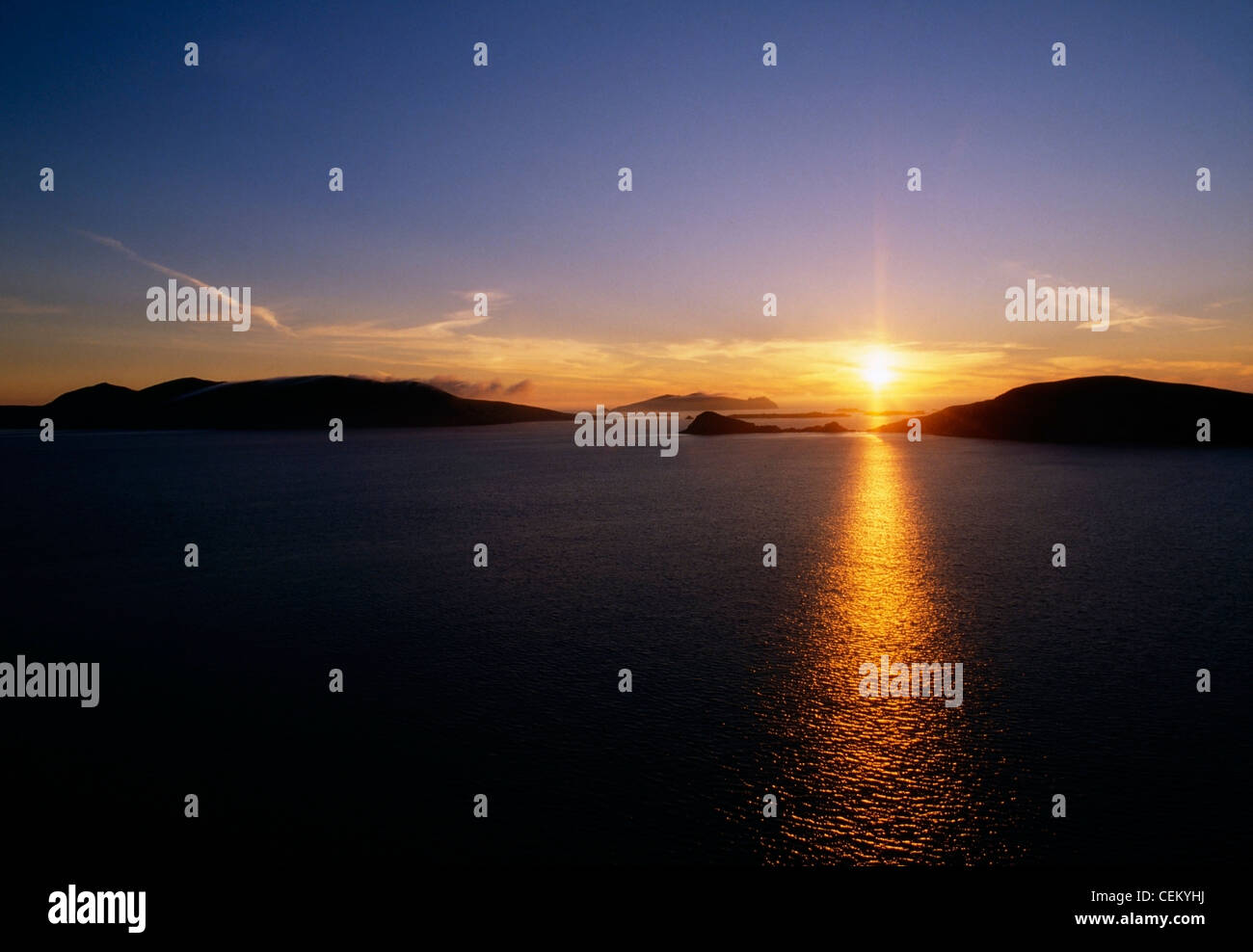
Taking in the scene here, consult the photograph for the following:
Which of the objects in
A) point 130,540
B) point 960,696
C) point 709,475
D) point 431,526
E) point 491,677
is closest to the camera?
point 960,696

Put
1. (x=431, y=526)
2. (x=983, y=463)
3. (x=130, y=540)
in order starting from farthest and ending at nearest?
(x=983, y=463), (x=431, y=526), (x=130, y=540)

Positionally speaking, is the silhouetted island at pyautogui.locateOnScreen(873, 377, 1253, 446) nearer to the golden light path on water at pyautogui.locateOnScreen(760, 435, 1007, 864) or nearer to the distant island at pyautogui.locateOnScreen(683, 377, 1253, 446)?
the distant island at pyautogui.locateOnScreen(683, 377, 1253, 446)

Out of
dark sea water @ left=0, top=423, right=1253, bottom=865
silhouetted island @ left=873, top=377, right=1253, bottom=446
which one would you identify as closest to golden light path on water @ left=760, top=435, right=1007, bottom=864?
dark sea water @ left=0, top=423, right=1253, bottom=865

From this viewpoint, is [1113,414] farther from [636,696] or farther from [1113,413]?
[636,696]

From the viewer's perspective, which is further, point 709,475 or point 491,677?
point 709,475
